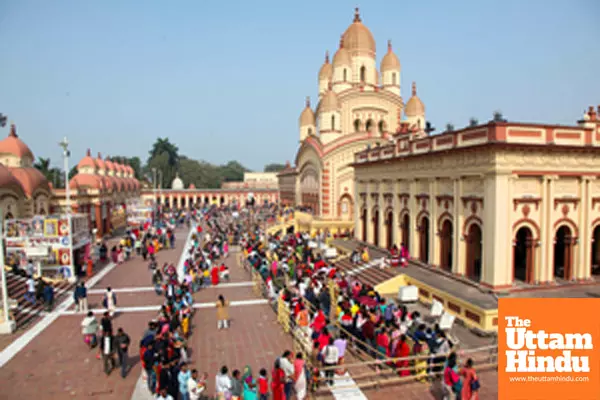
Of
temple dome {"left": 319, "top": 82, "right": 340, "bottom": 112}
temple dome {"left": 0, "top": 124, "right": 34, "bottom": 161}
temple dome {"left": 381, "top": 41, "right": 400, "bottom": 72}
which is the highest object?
temple dome {"left": 381, "top": 41, "right": 400, "bottom": 72}

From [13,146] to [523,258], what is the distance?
31034 millimetres

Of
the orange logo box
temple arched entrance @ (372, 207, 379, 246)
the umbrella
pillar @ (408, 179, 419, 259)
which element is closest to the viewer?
the orange logo box

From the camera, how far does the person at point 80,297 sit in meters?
15.1

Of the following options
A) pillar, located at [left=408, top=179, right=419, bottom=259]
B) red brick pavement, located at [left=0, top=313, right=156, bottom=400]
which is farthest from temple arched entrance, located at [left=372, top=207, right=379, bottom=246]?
red brick pavement, located at [left=0, top=313, right=156, bottom=400]

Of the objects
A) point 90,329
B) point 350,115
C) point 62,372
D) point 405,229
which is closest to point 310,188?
point 350,115

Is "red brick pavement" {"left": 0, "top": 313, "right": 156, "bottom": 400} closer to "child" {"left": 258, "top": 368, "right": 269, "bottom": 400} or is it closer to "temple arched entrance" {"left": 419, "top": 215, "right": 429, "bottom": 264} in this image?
"child" {"left": 258, "top": 368, "right": 269, "bottom": 400}

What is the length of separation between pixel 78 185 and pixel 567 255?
3449cm

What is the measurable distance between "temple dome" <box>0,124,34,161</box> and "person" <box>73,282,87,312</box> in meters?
17.3

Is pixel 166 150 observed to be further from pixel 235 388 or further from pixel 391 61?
pixel 235 388

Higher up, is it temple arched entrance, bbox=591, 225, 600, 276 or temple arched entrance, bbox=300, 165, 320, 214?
temple arched entrance, bbox=300, 165, 320, 214

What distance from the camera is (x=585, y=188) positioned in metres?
15.1

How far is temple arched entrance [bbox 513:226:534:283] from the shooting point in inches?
582

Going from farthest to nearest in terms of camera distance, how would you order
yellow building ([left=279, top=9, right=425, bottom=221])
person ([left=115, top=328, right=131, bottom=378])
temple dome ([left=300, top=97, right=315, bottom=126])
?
temple dome ([left=300, top=97, right=315, bottom=126])
yellow building ([left=279, top=9, right=425, bottom=221])
person ([left=115, top=328, right=131, bottom=378])

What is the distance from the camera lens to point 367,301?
13.3 metres
